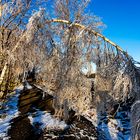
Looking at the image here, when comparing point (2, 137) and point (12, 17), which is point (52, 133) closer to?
point (2, 137)

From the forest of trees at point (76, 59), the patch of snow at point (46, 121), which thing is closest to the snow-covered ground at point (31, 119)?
the patch of snow at point (46, 121)

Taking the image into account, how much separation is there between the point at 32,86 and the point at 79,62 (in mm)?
21636

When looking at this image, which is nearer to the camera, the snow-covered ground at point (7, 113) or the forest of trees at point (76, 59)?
the forest of trees at point (76, 59)

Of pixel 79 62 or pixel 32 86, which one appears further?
pixel 32 86

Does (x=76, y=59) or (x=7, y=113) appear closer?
(x=76, y=59)

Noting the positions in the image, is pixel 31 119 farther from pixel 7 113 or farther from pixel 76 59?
pixel 76 59

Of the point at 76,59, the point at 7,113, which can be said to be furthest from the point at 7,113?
the point at 76,59

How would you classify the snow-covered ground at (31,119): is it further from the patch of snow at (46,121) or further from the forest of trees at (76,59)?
the forest of trees at (76,59)

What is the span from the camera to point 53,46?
5551 millimetres

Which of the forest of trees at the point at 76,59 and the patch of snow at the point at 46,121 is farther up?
the forest of trees at the point at 76,59

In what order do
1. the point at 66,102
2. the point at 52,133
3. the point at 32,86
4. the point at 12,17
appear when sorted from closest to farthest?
the point at 66,102 → the point at 12,17 → the point at 52,133 → the point at 32,86

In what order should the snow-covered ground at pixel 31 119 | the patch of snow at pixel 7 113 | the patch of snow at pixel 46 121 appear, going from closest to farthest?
the patch of snow at pixel 7 113 → the snow-covered ground at pixel 31 119 → the patch of snow at pixel 46 121

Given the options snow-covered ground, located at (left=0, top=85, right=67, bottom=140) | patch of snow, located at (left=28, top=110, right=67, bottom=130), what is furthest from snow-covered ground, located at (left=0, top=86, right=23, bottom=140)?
patch of snow, located at (left=28, top=110, right=67, bottom=130)

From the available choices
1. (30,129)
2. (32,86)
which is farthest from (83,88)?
(32,86)
